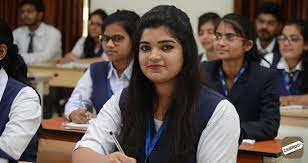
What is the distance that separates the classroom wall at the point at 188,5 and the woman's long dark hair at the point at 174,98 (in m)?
→ 4.78

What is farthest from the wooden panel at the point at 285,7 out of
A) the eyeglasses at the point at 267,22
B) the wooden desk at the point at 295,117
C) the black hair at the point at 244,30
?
the black hair at the point at 244,30

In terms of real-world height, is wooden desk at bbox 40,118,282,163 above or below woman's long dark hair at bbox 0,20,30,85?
below

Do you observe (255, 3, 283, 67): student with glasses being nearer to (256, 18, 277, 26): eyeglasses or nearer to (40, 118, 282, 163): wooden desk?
(256, 18, 277, 26): eyeglasses

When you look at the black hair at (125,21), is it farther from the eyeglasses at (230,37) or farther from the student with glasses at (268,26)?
the student with glasses at (268,26)

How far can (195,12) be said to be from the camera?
7.10m

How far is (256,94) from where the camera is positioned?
3.21 m

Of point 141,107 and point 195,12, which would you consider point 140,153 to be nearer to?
point 141,107

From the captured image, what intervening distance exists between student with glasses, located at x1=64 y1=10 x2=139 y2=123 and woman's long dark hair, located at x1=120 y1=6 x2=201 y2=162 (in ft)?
4.17

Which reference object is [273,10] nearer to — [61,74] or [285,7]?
[285,7]

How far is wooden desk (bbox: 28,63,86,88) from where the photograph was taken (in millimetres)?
5992

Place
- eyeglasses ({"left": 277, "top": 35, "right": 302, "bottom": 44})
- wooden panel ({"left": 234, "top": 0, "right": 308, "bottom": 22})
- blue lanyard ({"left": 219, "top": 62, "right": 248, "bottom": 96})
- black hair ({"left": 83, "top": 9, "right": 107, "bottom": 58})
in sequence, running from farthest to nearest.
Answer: black hair ({"left": 83, "top": 9, "right": 107, "bottom": 58}) < wooden panel ({"left": 234, "top": 0, "right": 308, "bottom": 22}) < eyeglasses ({"left": 277, "top": 35, "right": 302, "bottom": 44}) < blue lanyard ({"left": 219, "top": 62, "right": 248, "bottom": 96})

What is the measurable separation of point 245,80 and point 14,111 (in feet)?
4.83

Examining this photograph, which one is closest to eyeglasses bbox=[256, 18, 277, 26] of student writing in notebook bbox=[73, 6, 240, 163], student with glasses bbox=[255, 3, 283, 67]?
student with glasses bbox=[255, 3, 283, 67]

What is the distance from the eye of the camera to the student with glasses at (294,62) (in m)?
4.46
